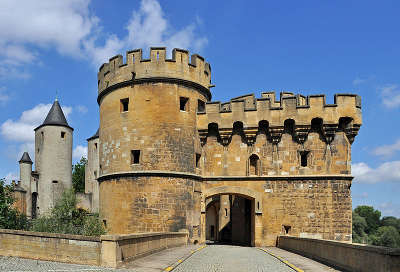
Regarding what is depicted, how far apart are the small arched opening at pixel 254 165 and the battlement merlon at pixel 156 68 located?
468 centimetres

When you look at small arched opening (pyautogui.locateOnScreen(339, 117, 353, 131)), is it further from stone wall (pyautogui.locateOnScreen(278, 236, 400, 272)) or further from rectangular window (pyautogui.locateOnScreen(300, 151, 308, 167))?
stone wall (pyautogui.locateOnScreen(278, 236, 400, 272))

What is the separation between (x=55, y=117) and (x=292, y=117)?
77.1ft

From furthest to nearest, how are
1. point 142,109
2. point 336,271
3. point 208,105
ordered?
1. point 208,105
2. point 142,109
3. point 336,271

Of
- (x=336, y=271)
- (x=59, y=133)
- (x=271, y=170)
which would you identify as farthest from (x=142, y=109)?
(x=59, y=133)

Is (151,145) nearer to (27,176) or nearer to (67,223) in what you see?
(67,223)

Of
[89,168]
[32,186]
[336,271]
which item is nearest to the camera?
[336,271]

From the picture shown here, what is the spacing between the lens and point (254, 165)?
72.3 feet

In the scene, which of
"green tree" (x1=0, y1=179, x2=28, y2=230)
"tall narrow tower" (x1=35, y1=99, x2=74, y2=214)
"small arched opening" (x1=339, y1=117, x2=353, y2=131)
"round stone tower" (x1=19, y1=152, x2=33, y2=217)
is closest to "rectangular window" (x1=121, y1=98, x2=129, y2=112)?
"green tree" (x1=0, y1=179, x2=28, y2=230)

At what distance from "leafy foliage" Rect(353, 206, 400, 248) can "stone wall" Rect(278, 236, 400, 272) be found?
60.9 m

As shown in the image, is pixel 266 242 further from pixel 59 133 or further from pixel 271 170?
pixel 59 133

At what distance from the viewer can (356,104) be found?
69.7ft

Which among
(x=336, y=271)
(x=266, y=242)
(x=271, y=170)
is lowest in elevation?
(x=266, y=242)

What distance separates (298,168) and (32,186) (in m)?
24.3

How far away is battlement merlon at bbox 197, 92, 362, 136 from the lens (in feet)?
69.5
